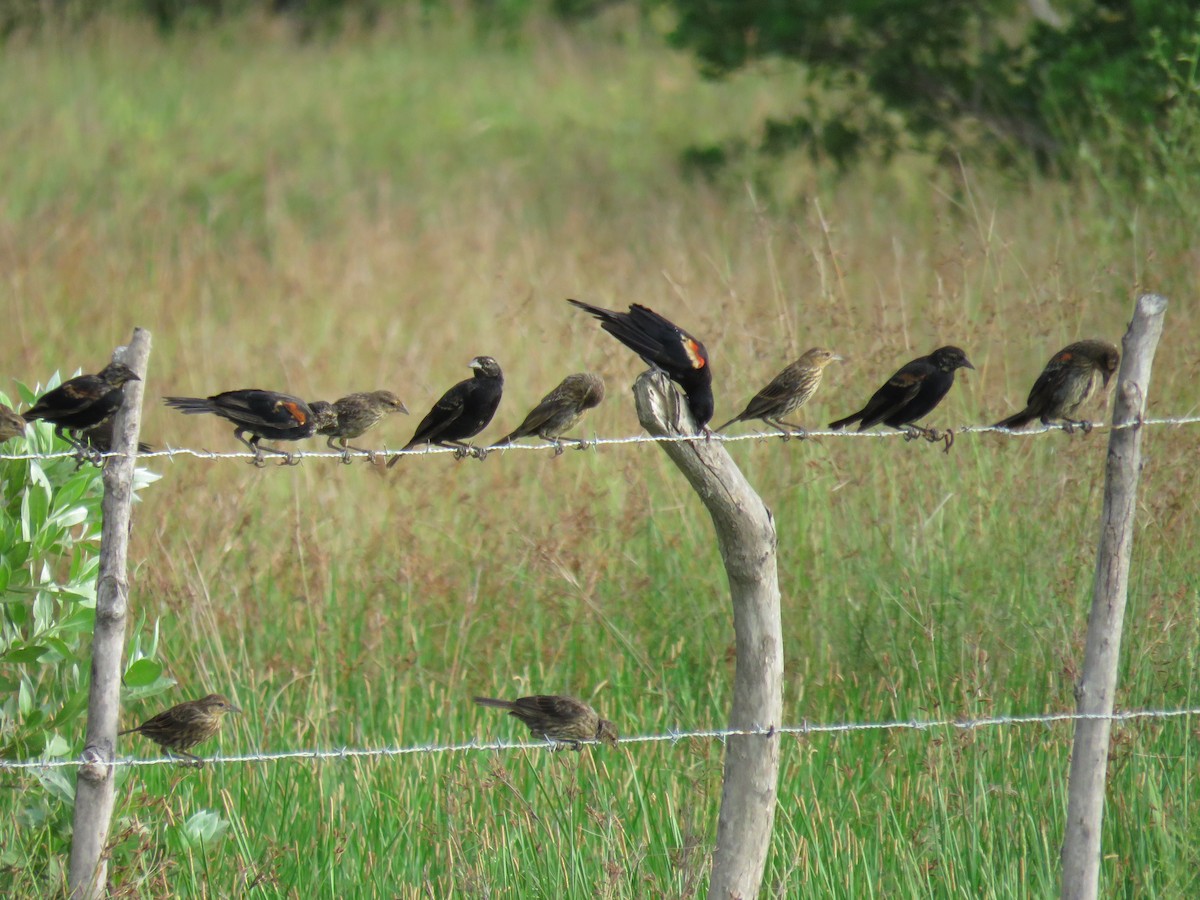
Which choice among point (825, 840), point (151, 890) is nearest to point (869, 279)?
point (825, 840)

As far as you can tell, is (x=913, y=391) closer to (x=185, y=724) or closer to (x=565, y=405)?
(x=565, y=405)

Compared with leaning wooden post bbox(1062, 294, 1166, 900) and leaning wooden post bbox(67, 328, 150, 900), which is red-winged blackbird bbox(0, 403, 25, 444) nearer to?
leaning wooden post bbox(67, 328, 150, 900)

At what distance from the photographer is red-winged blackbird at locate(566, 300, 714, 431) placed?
3.80 metres

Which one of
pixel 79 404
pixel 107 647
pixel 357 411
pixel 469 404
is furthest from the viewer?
pixel 357 411

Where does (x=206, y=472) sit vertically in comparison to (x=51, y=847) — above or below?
above

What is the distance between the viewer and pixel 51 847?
3.87 meters

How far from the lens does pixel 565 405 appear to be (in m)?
4.45

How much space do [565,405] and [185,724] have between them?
1540 millimetres

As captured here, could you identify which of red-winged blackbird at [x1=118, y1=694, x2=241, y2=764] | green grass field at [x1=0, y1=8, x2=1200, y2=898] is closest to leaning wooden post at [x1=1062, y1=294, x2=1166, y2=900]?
green grass field at [x1=0, y1=8, x2=1200, y2=898]

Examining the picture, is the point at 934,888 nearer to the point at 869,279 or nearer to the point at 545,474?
the point at 545,474

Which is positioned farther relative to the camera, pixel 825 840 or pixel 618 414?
pixel 618 414

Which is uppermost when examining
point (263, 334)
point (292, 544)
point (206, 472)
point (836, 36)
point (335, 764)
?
point (836, 36)

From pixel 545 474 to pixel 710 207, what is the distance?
263 inches

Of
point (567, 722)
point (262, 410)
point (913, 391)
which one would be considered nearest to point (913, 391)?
point (913, 391)
